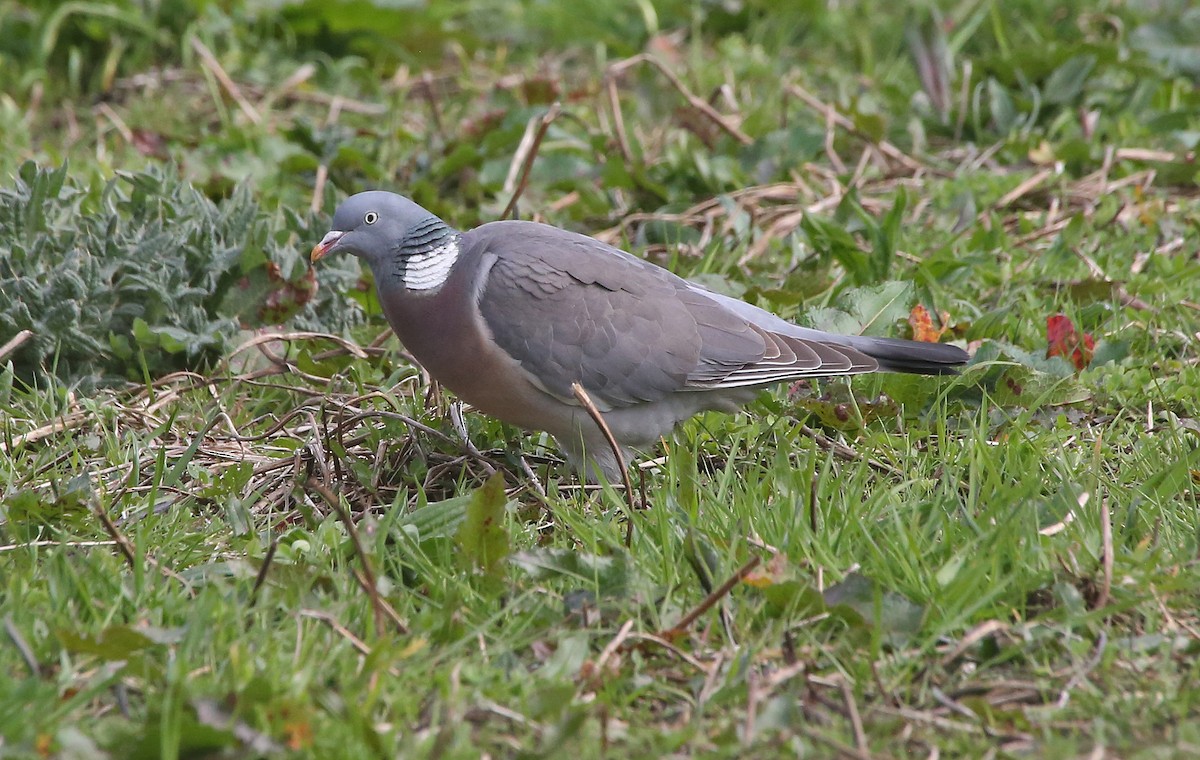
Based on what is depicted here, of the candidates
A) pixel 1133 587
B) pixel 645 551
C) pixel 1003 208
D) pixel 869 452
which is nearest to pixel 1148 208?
pixel 1003 208

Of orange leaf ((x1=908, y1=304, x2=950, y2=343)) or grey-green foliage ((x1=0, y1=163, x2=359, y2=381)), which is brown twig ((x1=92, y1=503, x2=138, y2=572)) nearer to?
grey-green foliage ((x1=0, y1=163, x2=359, y2=381))

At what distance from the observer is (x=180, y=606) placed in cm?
287

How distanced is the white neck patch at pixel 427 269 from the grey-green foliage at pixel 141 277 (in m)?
0.86

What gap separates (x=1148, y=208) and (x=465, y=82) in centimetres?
326

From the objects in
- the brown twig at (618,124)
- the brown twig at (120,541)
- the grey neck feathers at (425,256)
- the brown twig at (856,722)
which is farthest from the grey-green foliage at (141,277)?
the brown twig at (856,722)

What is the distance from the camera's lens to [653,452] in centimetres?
424

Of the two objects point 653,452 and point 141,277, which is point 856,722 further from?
point 141,277

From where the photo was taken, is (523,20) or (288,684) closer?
(288,684)

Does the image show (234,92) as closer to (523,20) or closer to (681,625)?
(523,20)

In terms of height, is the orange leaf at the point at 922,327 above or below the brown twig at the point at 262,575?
below

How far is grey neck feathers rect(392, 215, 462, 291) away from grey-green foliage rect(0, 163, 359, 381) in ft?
2.71

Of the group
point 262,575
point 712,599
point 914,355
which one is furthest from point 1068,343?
point 262,575

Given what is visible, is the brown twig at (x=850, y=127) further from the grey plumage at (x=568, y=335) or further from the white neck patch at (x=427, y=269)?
→ the white neck patch at (x=427, y=269)

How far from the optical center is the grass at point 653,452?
264 cm
